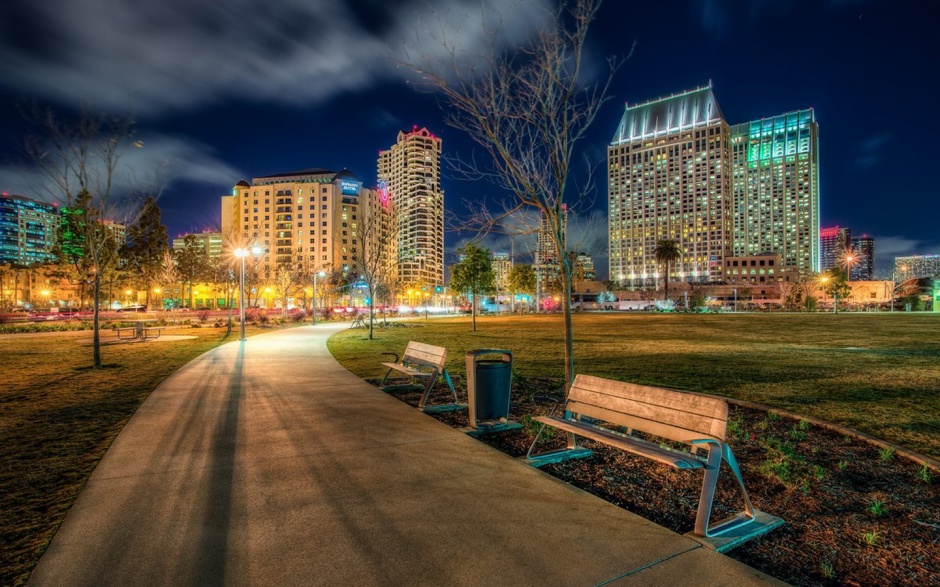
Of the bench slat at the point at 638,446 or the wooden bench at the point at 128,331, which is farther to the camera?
the wooden bench at the point at 128,331

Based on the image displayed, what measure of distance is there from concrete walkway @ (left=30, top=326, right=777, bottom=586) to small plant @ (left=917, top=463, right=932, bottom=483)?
3045 millimetres

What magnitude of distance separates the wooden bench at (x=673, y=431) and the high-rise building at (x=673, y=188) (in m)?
181

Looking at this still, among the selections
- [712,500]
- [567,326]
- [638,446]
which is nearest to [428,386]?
[567,326]

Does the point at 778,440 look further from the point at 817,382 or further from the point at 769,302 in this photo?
the point at 769,302

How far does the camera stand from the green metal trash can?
20.4 feet

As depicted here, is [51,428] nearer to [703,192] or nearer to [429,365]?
[429,365]

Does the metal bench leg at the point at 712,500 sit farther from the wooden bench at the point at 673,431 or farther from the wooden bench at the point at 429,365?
the wooden bench at the point at 429,365

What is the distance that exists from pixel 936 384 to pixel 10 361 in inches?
957

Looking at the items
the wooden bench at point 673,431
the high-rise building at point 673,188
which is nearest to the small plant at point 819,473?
the wooden bench at point 673,431

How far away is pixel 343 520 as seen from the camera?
360cm

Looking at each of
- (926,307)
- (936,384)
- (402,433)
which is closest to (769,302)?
(926,307)

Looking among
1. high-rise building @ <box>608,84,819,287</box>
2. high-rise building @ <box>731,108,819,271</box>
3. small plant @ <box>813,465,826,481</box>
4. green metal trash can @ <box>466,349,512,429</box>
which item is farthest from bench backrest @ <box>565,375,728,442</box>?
high-rise building @ <box>731,108,819,271</box>

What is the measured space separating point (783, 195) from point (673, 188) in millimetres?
51184

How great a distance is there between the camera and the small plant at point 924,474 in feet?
14.7
